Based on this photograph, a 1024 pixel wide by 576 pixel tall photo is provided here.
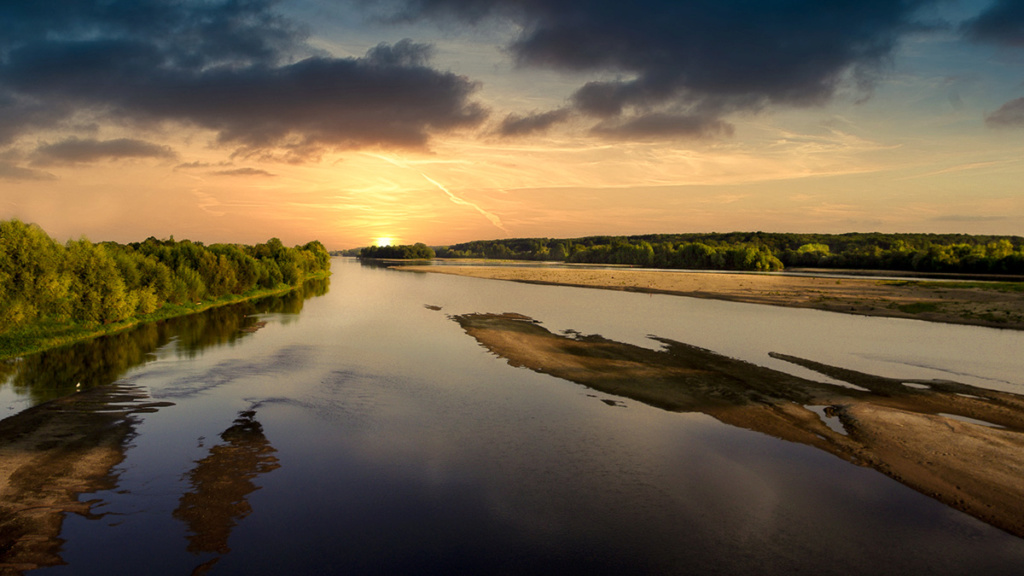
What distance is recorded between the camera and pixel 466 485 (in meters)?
16.3

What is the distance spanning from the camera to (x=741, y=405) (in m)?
24.6

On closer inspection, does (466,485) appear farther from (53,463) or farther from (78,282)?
(78,282)

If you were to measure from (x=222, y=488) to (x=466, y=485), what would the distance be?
793 centimetres

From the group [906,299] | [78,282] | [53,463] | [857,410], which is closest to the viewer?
[53,463]

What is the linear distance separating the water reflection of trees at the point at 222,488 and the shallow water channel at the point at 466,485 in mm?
79

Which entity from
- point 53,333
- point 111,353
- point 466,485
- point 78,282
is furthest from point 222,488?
point 78,282

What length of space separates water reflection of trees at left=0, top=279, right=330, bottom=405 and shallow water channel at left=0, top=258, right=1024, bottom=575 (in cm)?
34

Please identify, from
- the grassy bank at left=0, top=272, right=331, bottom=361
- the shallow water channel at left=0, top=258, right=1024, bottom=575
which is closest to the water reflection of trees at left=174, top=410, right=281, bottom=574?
the shallow water channel at left=0, top=258, right=1024, bottom=575

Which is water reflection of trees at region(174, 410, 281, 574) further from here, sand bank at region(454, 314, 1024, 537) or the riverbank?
the riverbank

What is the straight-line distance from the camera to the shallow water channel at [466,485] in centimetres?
1250

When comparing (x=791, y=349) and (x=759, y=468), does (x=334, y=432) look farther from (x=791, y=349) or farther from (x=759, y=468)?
(x=791, y=349)

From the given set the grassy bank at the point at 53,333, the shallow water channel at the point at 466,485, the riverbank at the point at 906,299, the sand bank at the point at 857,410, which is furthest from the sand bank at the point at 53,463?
the riverbank at the point at 906,299

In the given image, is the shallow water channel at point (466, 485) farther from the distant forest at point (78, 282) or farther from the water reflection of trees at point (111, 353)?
the distant forest at point (78, 282)

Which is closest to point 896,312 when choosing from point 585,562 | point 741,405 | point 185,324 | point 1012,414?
point 1012,414
